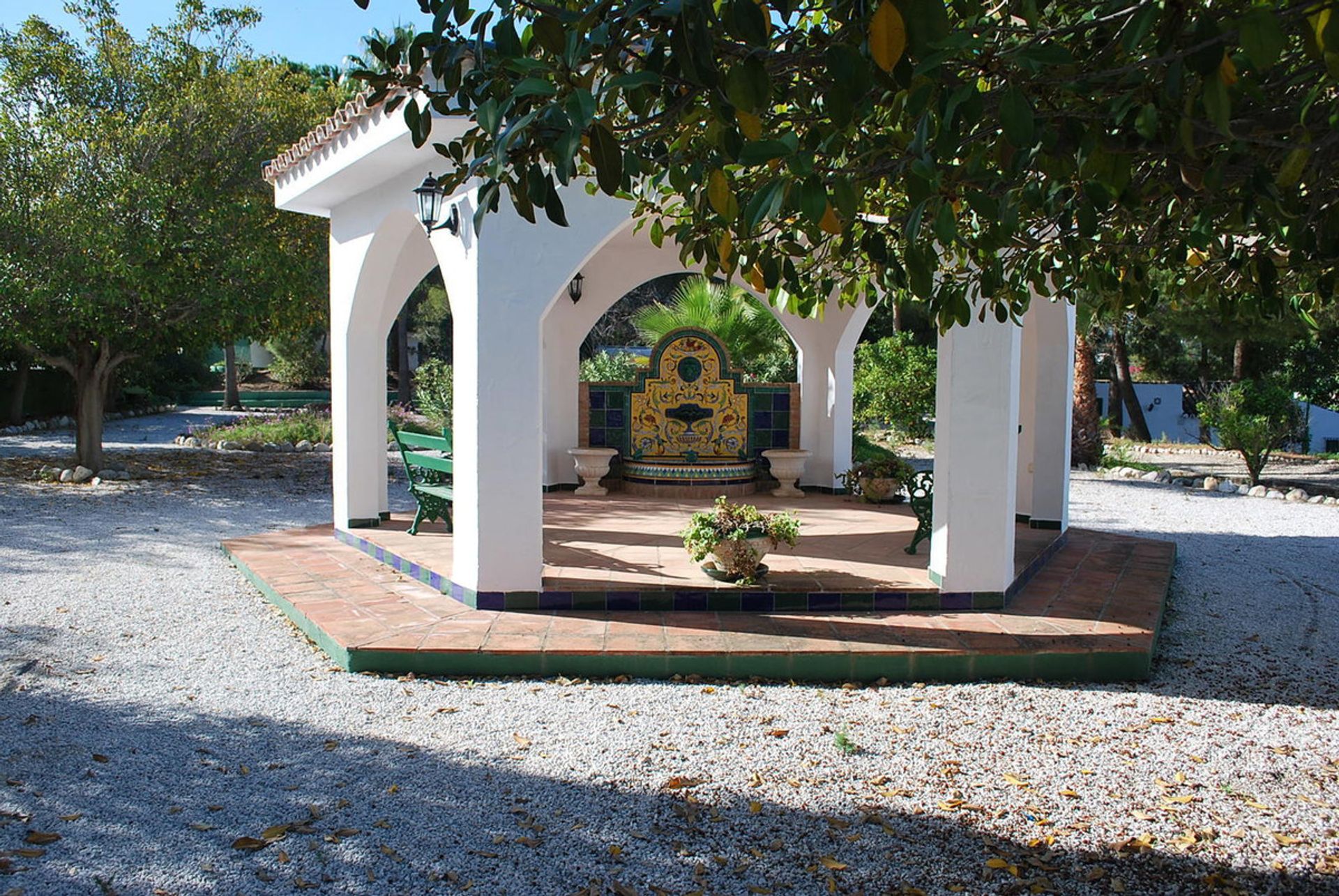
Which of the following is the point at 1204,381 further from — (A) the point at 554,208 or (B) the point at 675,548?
(A) the point at 554,208

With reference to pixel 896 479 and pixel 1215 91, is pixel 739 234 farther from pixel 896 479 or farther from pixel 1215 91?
pixel 896 479

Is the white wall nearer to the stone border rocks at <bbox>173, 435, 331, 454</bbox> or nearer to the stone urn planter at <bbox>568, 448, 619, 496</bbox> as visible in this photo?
the stone urn planter at <bbox>568, 448, 619, 496</bbox>

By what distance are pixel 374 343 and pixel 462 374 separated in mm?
2708

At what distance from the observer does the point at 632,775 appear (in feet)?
14.5

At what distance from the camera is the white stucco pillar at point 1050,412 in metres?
9.66

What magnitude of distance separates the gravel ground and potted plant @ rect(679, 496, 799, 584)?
129cm

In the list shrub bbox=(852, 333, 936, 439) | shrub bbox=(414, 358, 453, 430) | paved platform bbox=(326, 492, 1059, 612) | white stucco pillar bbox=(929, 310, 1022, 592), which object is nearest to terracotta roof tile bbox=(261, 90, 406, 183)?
paved platform bbox=(326, 492, 1059, 612)

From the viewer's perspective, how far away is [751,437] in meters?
12.8

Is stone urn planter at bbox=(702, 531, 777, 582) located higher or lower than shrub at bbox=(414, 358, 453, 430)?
lower

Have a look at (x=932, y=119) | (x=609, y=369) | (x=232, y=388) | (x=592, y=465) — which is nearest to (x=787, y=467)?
(x=592, y=465)

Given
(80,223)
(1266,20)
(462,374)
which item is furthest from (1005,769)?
(80,223)

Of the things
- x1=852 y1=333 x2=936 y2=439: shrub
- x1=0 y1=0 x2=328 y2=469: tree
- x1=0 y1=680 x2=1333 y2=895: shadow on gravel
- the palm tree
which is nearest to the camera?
x1=0 y1=680 x2=1333 y2=895: shadow on gravel

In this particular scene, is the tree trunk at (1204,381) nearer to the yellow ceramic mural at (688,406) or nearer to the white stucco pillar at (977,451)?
the yellow ceramic mural at (688,406)

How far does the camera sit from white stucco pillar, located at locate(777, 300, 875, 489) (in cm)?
1244
